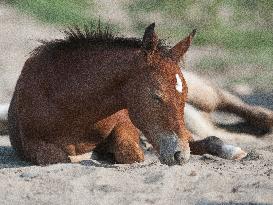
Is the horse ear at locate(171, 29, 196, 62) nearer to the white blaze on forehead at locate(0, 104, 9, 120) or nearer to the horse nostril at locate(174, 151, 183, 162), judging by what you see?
the horse nostril at locate(174, 151, 183, 162)

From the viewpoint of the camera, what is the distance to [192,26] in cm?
1326

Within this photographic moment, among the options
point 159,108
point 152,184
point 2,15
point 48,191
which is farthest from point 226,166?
point 2,15

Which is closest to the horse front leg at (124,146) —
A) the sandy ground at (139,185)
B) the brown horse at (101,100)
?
the brown horse at (101,100)

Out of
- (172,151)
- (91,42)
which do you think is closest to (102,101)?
(91,42)

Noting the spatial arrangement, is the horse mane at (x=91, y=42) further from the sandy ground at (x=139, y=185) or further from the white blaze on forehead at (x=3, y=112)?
the white blaze on forehead at (x=3, y=112)

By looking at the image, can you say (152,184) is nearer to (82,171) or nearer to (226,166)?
(82,171)

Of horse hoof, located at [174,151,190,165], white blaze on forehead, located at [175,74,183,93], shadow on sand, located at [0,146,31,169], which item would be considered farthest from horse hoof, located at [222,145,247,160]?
shadow on sand, located at [0,146,31,169]

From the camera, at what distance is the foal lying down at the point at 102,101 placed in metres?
6.36

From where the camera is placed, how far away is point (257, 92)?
1124 centimetres

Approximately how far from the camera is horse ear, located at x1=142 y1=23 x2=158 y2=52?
251 inches

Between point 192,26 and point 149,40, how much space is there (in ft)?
22.7

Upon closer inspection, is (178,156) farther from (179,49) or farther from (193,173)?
(179,49)

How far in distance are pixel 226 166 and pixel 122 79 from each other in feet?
3.07

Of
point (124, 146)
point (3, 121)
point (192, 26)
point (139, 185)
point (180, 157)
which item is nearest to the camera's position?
point (139, 185)
